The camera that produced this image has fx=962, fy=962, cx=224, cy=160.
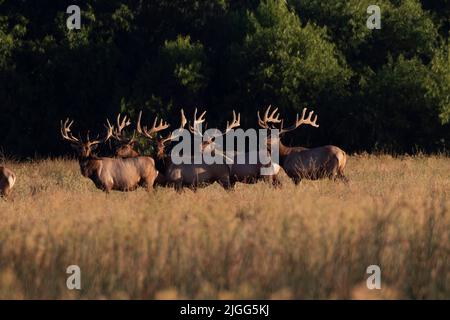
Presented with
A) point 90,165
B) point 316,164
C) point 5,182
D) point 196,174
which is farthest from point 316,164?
point 5,182

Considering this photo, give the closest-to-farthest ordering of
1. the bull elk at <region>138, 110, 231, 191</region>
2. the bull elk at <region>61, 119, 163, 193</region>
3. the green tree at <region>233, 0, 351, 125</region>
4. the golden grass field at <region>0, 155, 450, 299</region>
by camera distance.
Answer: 1. the golden grass field at <region>0, 155, 450, 299</region>
2. the bull elk at <region>138, 110, 231, 191</region>
3. the bull elk at <region>61, 119, 163, 193</region>
4. the green tree at <region>233, 0, 351, 125</region>

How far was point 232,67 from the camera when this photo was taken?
30703 mm

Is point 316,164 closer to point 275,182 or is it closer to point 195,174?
point 275,182

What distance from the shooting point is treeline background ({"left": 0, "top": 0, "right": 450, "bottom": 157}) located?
30016mm

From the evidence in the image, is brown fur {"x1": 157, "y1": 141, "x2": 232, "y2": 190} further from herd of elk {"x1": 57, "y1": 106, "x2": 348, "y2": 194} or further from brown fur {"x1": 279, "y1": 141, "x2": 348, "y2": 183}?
brown fur {"x1": 279, "y1": 141, "x2": 348, "y2": 183}

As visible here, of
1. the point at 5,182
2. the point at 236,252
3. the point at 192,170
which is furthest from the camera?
the point at 192,170

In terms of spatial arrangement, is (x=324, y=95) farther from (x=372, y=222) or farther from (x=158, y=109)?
(x=372, y=222)

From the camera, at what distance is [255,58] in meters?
30.0

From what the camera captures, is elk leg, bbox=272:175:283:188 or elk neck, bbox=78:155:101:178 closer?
elk leg, bbox=272:175:283:188

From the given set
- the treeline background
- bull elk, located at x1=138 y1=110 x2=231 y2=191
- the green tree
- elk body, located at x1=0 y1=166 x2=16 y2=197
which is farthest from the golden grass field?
the treeline background

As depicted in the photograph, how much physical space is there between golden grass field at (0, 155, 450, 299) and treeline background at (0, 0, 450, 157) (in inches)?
703

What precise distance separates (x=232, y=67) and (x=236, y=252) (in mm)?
21394
